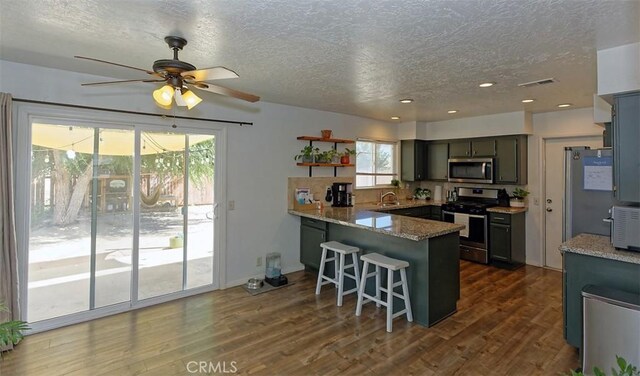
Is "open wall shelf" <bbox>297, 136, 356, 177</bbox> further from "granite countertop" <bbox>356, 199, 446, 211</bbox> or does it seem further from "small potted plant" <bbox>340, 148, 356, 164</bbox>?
"granite countertop" <bbox>356, 199, 446, 211</bbox>

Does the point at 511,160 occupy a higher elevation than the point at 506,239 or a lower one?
higher

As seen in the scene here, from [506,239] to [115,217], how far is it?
5154mm

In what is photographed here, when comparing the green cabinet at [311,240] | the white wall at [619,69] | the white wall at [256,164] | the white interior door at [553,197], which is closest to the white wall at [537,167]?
the white interior door at [553,197]

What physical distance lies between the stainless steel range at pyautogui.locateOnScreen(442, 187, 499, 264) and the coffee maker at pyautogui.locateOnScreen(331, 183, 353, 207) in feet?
5.76

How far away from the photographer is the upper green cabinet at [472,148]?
5177 mm

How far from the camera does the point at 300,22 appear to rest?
2.01 meters

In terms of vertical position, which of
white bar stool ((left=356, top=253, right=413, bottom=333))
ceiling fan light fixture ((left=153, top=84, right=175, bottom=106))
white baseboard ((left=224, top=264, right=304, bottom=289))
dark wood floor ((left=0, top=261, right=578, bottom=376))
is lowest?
dark wood floor ((left=0, top=261, right=578, bottom=376))

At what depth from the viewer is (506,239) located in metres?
4.70

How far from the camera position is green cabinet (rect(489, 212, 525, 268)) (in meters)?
4.69

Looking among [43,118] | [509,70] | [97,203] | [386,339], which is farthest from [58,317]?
[509,70]

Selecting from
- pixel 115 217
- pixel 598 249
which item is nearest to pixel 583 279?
pixel 598 249

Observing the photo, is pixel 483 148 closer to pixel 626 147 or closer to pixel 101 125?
pixel 626 147

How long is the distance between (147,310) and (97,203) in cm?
125

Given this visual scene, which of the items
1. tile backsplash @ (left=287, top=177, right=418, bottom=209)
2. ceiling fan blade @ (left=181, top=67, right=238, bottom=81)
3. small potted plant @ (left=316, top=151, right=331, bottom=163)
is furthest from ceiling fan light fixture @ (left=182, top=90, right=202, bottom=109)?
small potted plant @ (left=316, top=151, right=331, bottom=163)
